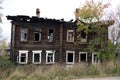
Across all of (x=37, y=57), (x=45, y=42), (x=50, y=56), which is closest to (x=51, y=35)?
(x=45, y=42)

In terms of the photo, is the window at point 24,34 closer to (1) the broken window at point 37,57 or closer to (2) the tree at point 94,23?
(1) the broken window at point 37,57

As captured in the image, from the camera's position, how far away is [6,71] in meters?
21.6

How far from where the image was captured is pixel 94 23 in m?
47.2

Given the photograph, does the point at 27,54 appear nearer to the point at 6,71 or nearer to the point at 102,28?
the point at 102,28

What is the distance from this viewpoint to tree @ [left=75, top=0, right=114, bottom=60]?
46931 mm

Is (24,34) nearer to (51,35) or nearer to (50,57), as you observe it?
(51,35)

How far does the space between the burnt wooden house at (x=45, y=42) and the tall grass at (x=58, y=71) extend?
74.5 feet

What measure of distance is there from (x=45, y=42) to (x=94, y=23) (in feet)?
28.6

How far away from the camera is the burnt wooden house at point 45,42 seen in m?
47.9

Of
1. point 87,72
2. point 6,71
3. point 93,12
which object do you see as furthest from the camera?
point 93,12

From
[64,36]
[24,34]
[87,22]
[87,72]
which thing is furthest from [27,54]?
[87,72]

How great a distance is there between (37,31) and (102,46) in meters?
11.0

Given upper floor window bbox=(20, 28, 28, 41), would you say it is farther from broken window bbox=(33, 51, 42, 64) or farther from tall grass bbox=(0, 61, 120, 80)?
tall grass bbox=(0, 61, 120, 80)

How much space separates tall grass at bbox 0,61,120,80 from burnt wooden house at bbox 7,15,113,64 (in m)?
22.7
